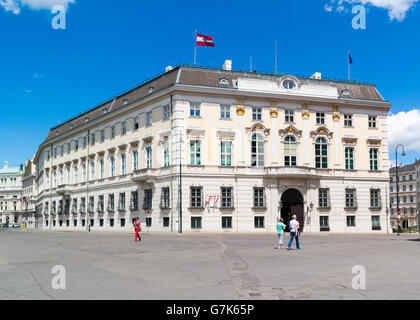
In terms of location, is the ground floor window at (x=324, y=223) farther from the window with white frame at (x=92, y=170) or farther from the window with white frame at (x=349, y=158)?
the window with white frame at (x=92, y=170)

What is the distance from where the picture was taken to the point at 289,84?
51.9m

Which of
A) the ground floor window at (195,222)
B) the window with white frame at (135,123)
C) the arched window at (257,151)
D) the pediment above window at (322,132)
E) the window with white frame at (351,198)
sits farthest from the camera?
the window with white frame at (135,123)

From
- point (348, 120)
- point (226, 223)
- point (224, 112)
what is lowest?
point (226, 223)

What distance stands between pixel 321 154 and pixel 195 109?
15173mm

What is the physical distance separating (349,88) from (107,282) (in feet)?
158

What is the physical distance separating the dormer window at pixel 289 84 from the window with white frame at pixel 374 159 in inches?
479

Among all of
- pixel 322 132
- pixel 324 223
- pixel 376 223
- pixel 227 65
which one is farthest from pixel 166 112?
pixel 376 223

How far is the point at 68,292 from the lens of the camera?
465 inches

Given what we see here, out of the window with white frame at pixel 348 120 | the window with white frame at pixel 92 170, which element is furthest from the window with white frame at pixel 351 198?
the window with white frame at pixel 92 170

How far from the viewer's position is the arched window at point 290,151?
51.2 metres

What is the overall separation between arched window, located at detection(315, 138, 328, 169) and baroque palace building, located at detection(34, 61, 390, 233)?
0.37ft

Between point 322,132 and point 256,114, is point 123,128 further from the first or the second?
point 322,132

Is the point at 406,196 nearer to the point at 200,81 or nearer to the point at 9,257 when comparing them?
the point at 200,81
